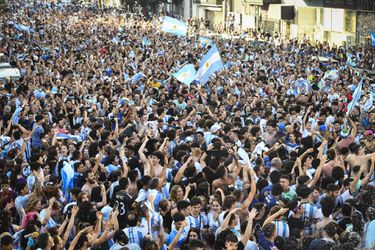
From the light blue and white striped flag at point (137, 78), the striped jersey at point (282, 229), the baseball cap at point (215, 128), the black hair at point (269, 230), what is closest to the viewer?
the black hair at point (269, 230)

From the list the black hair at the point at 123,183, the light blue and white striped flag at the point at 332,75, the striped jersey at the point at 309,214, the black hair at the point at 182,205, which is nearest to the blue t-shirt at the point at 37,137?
the black hair at the point at 123,183

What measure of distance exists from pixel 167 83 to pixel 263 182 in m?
10.6

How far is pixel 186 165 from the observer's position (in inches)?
340

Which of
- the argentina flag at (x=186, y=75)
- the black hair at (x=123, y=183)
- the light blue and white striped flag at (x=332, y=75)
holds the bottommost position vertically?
the light blue and white striped flag at (x=332, y=75)

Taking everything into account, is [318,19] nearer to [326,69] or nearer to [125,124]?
[326,69]

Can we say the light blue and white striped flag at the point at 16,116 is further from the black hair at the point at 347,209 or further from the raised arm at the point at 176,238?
the black hair at the point at 347,209

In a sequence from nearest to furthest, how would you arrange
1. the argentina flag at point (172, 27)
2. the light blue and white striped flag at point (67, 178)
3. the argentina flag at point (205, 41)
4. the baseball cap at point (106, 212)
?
1. the baseball cap at point (106, 212)
2. the light blue and white striped flag at point (67, 178)
3. the argentina flag at point (172, 27)
4. the argentina flag at point (205, 41)

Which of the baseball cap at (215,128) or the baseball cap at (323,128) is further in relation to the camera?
the baseball cap at (323,128)

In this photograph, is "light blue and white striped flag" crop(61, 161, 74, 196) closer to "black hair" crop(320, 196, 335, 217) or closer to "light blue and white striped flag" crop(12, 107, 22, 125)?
"black hair" crop(320, 196, 335, 217)

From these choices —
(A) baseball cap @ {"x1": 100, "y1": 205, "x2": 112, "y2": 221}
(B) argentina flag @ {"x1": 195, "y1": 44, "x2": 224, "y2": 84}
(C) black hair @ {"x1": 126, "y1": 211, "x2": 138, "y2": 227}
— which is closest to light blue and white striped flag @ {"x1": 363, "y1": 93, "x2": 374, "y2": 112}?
(B) argentina flag @ {"x1": 195, "y1": 44, "x2": 224, "y2": 84}

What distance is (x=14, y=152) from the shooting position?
10.2 metres

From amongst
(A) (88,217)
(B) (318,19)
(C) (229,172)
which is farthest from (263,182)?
(B) (318,19)

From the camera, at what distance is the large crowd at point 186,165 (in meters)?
6.78

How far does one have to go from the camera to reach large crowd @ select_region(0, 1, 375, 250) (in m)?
6.78
